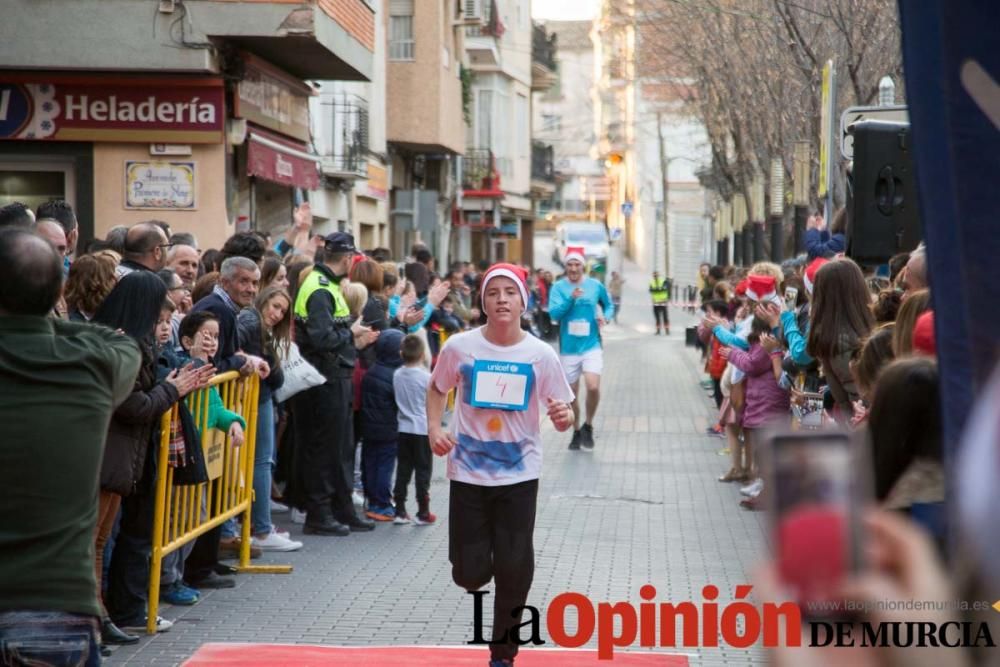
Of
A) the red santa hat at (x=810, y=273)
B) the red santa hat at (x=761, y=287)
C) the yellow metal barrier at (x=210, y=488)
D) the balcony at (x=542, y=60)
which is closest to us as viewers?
the yellow metal barrier at (x=210, y=488)

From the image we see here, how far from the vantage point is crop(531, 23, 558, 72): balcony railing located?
6488 cm

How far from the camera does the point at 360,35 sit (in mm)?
22812

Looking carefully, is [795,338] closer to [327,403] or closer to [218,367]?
[327,403]

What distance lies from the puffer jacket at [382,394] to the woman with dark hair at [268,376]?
154cm

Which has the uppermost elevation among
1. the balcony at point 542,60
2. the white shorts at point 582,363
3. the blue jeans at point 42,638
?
the balcony at point 542,60

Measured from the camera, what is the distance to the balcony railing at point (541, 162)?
222 feet

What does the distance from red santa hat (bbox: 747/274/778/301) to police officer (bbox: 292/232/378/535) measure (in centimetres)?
350

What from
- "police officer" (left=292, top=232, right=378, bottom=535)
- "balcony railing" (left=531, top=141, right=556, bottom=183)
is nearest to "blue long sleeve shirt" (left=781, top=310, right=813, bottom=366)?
"police officer" (left=292, top=232, right=378, bottom=535)

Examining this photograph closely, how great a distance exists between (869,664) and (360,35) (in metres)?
21.5

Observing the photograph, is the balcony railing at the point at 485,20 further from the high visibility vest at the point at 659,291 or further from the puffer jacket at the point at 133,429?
→ the puffer jacket at the point at 133,429

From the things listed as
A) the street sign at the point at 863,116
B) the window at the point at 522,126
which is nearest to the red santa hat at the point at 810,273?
the street sign at the point at 863,116

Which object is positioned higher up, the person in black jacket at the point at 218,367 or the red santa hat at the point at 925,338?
the red santa hat at the point at 925,338

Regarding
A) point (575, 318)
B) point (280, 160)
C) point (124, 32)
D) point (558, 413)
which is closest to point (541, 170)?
point (280, 160)

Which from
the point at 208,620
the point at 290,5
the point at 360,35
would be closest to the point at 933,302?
the point at 208,620
